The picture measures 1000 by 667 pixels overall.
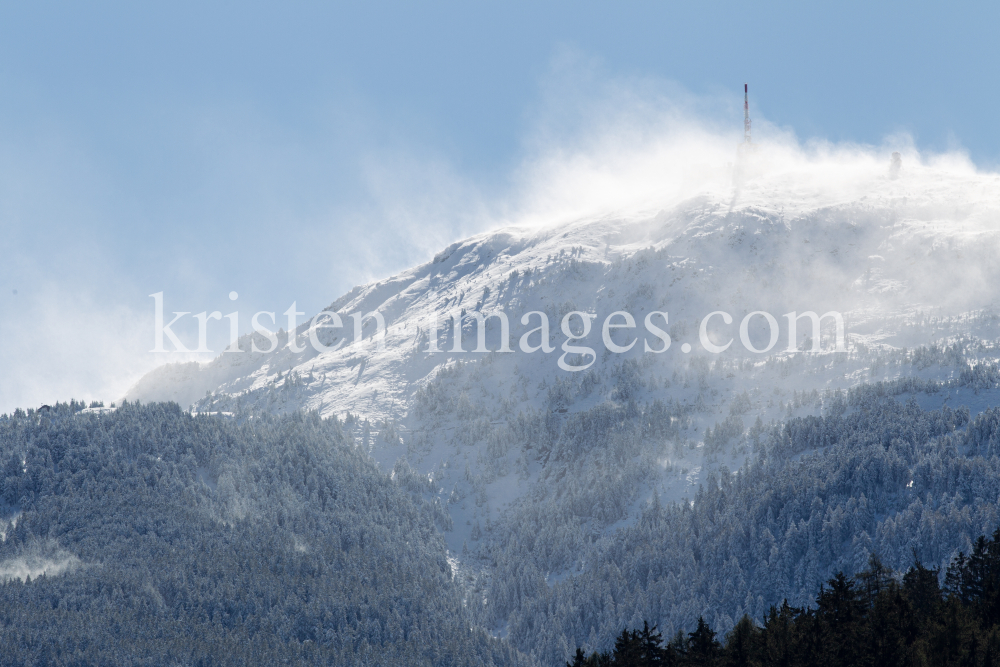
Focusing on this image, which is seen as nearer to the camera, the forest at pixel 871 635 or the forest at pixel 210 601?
the forest at pixel 871 635

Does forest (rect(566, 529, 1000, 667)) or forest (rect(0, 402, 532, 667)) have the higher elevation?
forest (rect(566, 529, 1000, 667))

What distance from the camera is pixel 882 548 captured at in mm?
168500

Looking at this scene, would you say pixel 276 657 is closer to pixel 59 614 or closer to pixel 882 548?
pixel 59 614

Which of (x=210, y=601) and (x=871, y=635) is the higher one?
(x=871, y=635)

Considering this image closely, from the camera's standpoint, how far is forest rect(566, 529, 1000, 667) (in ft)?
234

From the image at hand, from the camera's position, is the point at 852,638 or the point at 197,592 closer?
the point at 852,638

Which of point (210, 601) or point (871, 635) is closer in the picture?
point (871, 635)

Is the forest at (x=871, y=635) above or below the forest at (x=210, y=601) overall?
above

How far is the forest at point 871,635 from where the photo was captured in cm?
7144

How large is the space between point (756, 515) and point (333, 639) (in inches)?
3051

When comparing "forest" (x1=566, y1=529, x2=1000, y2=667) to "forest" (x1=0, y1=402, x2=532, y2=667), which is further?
"forest" (x1=0, y1=402, x2=532, y2=667)

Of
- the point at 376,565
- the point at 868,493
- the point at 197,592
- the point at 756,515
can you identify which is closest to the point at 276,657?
the point at 197,592

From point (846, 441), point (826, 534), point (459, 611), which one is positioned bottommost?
point (459, 611)

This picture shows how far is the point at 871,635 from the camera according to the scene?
247 feet
